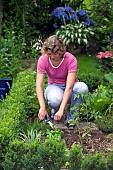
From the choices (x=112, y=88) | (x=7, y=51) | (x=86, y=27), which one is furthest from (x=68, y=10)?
(x=112, y=88)

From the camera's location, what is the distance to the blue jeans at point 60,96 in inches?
224

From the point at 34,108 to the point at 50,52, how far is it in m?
0.86

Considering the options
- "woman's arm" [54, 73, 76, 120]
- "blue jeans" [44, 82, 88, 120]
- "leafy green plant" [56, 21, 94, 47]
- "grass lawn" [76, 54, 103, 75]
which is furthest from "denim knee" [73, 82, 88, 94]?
"leafy green plant" [56, 21, 94, 47]

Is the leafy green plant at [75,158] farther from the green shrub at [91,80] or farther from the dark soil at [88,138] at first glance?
the green shrub at [91,80]

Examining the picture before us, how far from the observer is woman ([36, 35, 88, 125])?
18.3 ft

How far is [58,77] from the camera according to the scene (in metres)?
5.87

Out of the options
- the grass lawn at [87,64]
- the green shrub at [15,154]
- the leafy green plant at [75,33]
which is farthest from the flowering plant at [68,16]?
the green shrub at [15,154]

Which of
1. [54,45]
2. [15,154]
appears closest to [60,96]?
[54,45]

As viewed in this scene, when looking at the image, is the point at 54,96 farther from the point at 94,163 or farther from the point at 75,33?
the point at 75,33

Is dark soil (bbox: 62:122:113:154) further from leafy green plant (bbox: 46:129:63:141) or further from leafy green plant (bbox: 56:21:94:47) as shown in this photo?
leafy green plant (bbox: 56:21:94:47)

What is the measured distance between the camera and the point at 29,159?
13.8 feet

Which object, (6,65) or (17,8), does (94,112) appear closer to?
(6,65)

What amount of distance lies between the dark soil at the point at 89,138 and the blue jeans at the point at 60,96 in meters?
0.22

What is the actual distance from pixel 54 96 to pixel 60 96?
0.25 ft
